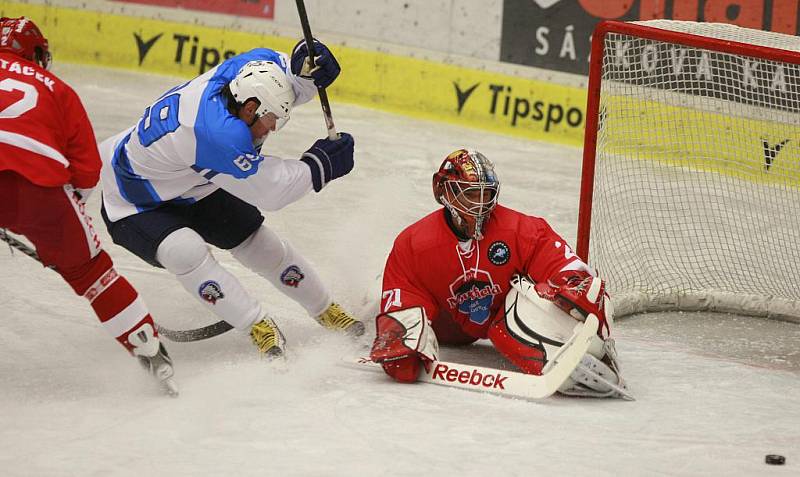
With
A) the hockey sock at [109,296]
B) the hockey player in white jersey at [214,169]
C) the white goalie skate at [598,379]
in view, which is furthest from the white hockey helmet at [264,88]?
the white goalie skate at [598,379]

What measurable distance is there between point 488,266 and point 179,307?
1245 millimetres

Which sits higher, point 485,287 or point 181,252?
point 181,252

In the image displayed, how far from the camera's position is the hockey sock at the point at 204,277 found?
3418mm

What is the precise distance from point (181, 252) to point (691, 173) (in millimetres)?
2504

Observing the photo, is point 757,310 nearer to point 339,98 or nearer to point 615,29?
point 615,29

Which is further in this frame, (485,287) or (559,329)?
(485,287)

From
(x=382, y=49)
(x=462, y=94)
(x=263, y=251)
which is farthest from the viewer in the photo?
(x=382, y=49)

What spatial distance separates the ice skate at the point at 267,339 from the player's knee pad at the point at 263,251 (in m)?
0.30

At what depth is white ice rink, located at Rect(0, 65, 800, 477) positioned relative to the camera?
2.77 meters

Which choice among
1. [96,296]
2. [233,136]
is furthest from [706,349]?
[96,296]

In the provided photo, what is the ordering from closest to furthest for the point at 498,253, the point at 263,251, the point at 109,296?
the point at 109,296 → the point at 498,253 → the point at 263,251

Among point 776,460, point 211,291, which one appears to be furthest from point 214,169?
point 776,460

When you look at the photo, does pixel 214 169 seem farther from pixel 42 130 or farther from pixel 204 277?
pixel 42 130

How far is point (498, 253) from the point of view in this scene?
3494 mm
